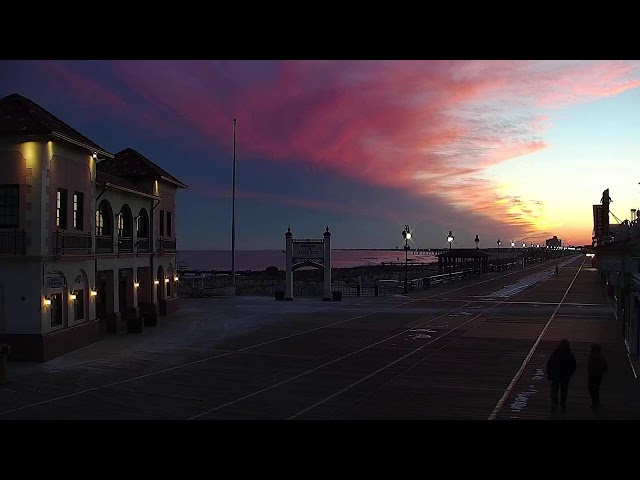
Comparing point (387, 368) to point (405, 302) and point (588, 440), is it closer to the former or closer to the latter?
point (588, 440)

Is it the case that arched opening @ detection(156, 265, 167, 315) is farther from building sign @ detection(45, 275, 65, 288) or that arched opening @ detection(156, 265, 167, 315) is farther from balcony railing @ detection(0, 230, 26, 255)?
balcony railing @ detection(0, 230, 26, 255)

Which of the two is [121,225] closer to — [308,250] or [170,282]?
[170,282]

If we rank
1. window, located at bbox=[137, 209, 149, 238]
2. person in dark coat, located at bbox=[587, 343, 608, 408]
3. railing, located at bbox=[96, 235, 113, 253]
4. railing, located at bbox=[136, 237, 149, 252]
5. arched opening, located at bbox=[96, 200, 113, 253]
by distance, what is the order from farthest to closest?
window, located at bbox=[137, 209, 149, 238]
railing, located at bbox=[136, 237, 149, 252]
arched opening, located at bbox=[96, 200, 113, 253]
railing, located at bbox=[96, 235, 113, 253]
person in dark coat, located at bbox=[587, 343, 608, 408]

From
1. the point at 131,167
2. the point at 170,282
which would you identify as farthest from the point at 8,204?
the point at 170,282

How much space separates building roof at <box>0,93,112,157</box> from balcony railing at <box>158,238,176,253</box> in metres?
10.6

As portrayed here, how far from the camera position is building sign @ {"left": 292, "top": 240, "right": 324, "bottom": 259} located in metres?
39.3

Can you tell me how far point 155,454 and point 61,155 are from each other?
16176 mm

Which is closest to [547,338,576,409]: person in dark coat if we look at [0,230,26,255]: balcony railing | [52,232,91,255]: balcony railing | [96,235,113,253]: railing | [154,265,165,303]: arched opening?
[52,232,91,255]: balcony railing

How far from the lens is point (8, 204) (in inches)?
728

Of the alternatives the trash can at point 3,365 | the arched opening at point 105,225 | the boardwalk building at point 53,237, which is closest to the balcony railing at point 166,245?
the boardwalk building at point 53,237

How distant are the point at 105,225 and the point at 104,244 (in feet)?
4.47

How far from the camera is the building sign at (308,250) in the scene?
129 feet
